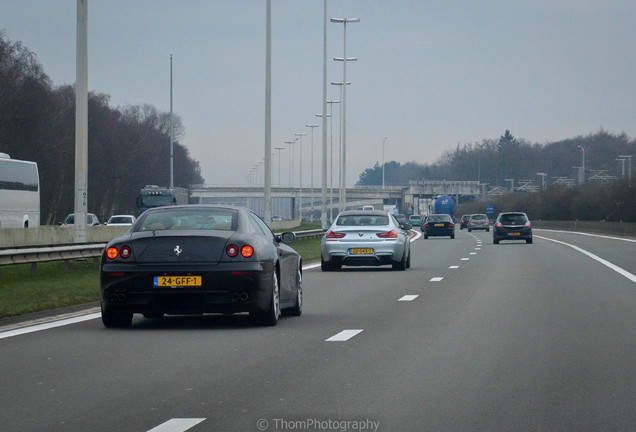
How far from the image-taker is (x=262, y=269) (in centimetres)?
1298

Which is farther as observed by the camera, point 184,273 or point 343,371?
point 184,273

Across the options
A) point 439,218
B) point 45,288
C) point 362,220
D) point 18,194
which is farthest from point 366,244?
point 439,218

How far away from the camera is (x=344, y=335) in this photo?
12367mm

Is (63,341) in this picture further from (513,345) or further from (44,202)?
(44,202)

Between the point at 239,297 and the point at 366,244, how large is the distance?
46.4 ft

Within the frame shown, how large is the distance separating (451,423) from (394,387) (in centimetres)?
147

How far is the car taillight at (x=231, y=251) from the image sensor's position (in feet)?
42.2

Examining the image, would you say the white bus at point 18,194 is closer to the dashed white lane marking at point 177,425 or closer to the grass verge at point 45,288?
the grass verge at point 45,288

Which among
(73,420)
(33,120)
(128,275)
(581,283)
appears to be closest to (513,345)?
(128,275)

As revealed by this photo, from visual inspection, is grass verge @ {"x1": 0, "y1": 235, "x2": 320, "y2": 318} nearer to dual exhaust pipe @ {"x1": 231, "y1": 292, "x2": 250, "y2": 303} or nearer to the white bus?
dual exhaust pipe @ {"x1": 231, "y1": 292, "x2": 250, "y2": 303}

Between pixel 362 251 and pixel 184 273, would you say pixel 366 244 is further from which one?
pixel 184 273

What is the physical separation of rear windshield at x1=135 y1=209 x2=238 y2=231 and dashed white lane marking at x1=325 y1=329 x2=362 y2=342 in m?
1.67

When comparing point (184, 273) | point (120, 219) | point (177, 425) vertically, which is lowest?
point (120, 219)

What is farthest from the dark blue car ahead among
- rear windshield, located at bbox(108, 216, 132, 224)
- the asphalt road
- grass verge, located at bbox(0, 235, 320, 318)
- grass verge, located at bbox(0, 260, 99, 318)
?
the asphalt road
